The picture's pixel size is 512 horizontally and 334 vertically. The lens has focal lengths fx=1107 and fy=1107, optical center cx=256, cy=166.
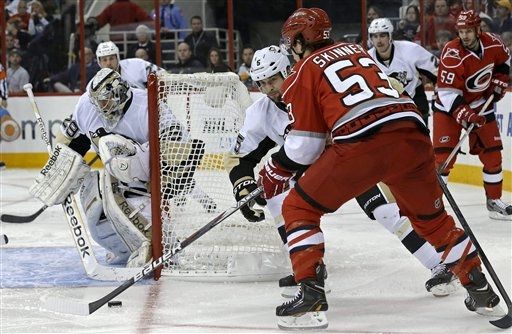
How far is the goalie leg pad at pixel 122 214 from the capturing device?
14.8ft

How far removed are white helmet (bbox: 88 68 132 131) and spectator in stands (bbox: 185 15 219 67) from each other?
14.6ft

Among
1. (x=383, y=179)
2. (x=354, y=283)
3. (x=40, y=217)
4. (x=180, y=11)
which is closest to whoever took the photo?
(x=383, y=179)

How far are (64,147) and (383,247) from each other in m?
1.56

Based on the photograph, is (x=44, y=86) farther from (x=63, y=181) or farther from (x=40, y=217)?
(x=63, y=181)

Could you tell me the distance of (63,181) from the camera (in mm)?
4570

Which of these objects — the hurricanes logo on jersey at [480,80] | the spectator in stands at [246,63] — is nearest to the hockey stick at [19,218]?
the hurricanes logo on jersey at [480,80]

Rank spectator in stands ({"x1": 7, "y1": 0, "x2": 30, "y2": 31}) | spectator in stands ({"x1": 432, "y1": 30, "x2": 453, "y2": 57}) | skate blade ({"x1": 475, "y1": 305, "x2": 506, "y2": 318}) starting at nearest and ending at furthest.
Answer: skate blade ({"x1": 475, "y1": 305, "x2": 506, "y2": 318})
spectator in stands ({"x1": 432, "y1": 30, "x2": 453, "y2": 57})
spectator in stands ({"x1": 7, "y1": 0, "x2": 30, "y2": 31})

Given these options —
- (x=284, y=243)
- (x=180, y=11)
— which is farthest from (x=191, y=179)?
(x=180, y=11)

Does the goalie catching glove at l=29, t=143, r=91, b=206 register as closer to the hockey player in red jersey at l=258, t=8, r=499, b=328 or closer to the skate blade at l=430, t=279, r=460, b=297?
the hockey player in red jersey at l=258, t=8, r=499, b=328

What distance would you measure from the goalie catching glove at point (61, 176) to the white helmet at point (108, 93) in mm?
217

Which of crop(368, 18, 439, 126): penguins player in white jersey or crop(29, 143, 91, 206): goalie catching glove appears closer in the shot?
crop(29, 143, 91, 206): goalie catching glove

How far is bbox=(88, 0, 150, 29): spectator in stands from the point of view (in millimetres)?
9516

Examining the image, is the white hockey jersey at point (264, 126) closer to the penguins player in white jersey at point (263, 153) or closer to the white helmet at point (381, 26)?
the penguins player in white jersey at point (263, 153)

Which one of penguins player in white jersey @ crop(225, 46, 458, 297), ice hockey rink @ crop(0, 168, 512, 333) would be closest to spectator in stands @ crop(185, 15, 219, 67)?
ice hockey rink @ crop(0, 168, 512, 333)
